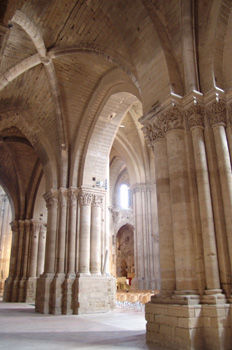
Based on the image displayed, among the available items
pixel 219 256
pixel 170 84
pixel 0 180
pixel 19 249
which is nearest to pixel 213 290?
pixel 219 256

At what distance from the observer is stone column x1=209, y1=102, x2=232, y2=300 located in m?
5.84

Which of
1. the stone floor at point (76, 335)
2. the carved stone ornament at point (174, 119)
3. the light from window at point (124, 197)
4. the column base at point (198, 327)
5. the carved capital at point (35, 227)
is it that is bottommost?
the stone floor at point (76, 335)

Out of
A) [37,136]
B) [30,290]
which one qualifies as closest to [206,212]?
[37,136]

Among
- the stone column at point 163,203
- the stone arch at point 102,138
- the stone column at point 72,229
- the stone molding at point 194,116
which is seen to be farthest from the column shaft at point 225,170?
the stone column at point 72,229

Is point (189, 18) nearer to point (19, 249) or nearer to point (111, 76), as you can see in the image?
point (111, 76)

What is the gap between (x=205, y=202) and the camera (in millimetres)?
5973

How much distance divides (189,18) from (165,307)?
19.5ft

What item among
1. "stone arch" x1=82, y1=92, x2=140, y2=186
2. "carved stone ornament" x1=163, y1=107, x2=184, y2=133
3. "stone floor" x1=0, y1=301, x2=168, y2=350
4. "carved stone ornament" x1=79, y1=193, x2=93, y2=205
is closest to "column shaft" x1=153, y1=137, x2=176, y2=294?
"carved stone ornament" x1=163, y1=107, x2=184, y2=133

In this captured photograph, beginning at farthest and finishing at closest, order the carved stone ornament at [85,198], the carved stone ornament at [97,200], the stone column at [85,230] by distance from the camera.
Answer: the carved stone ornament at [97,200] → the carved stone ornament at [85,198] → the stone column at [85,230]

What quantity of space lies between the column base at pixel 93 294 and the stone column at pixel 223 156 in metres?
6.45

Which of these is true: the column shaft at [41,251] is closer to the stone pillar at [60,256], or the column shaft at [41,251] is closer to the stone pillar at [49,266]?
the stone pillar at [49,266]

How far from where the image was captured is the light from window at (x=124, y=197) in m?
28.1

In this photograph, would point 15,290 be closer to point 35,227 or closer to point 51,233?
point 35,227

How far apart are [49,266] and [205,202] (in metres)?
7.95
